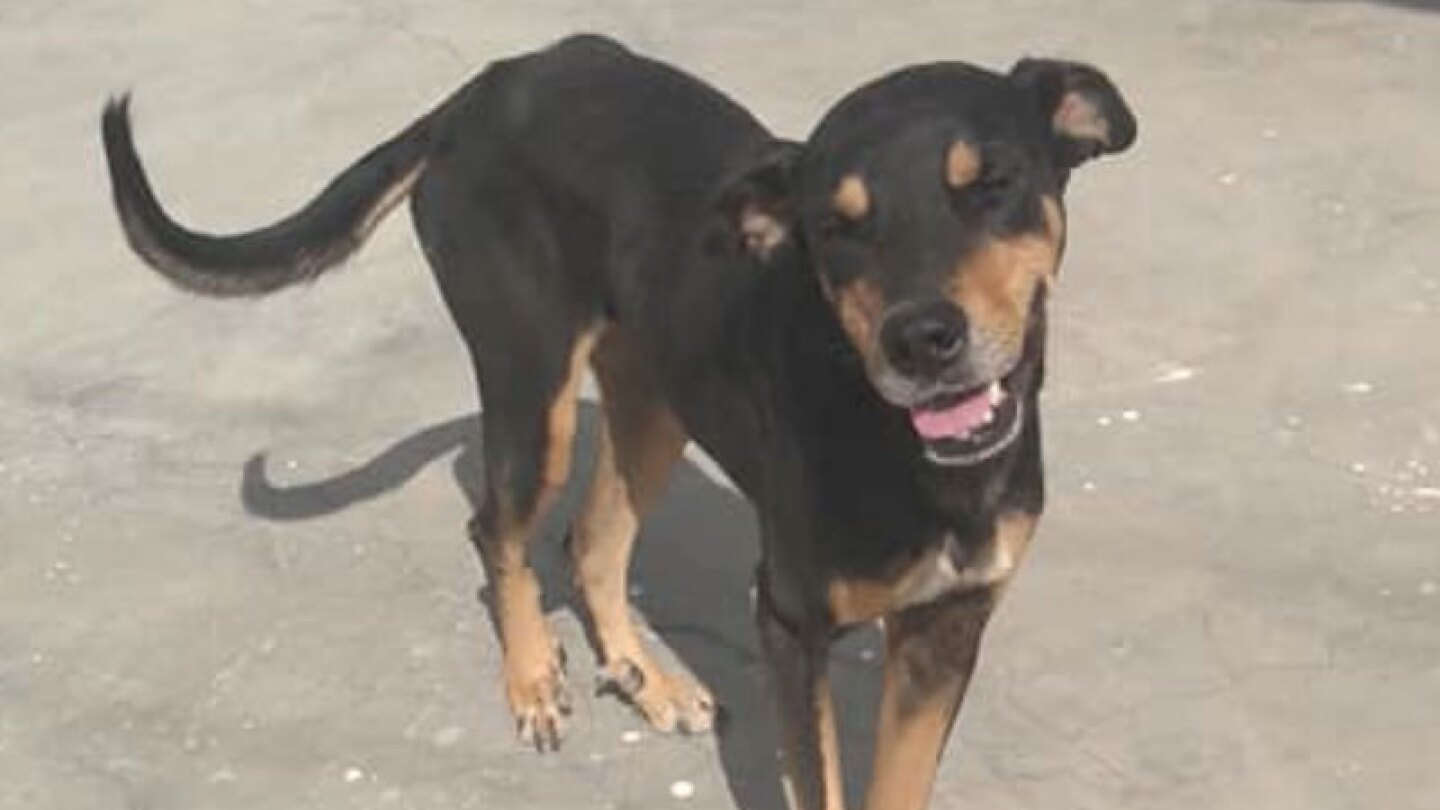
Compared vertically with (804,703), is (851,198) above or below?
above

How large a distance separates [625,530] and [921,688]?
3.62 feet

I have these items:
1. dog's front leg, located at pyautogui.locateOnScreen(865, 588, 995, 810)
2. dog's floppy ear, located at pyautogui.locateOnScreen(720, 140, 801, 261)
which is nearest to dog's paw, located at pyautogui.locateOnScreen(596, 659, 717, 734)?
dog's front leg, located at pyautogui.locateOnScreen(865, 588, 995, 810)

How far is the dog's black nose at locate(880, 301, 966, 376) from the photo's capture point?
3568 mm

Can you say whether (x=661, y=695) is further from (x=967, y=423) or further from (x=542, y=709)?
(x=967, y=423)

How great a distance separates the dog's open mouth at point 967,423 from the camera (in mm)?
3785

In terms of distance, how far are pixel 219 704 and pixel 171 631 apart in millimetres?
353

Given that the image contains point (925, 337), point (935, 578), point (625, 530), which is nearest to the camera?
point (925, 337)

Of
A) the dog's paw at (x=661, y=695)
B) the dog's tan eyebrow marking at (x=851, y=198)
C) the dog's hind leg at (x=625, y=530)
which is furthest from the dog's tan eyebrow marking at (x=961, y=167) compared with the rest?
the dog's paw at (x=661, y=695)

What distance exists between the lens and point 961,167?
12.2 feet

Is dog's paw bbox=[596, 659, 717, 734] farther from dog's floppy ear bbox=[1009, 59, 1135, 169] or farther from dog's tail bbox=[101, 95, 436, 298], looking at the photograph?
dog's floppy ear bbox=[1009, 59, 1135, 169]

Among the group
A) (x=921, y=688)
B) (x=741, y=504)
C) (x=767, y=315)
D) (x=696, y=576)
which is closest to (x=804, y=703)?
(x=921, y=688)

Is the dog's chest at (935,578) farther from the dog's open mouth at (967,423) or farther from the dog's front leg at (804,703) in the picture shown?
the dog's open mouth at (967,423)

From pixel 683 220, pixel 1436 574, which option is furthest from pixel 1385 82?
pixel 683 220

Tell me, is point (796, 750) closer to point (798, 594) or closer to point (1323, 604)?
point (798, 594)
